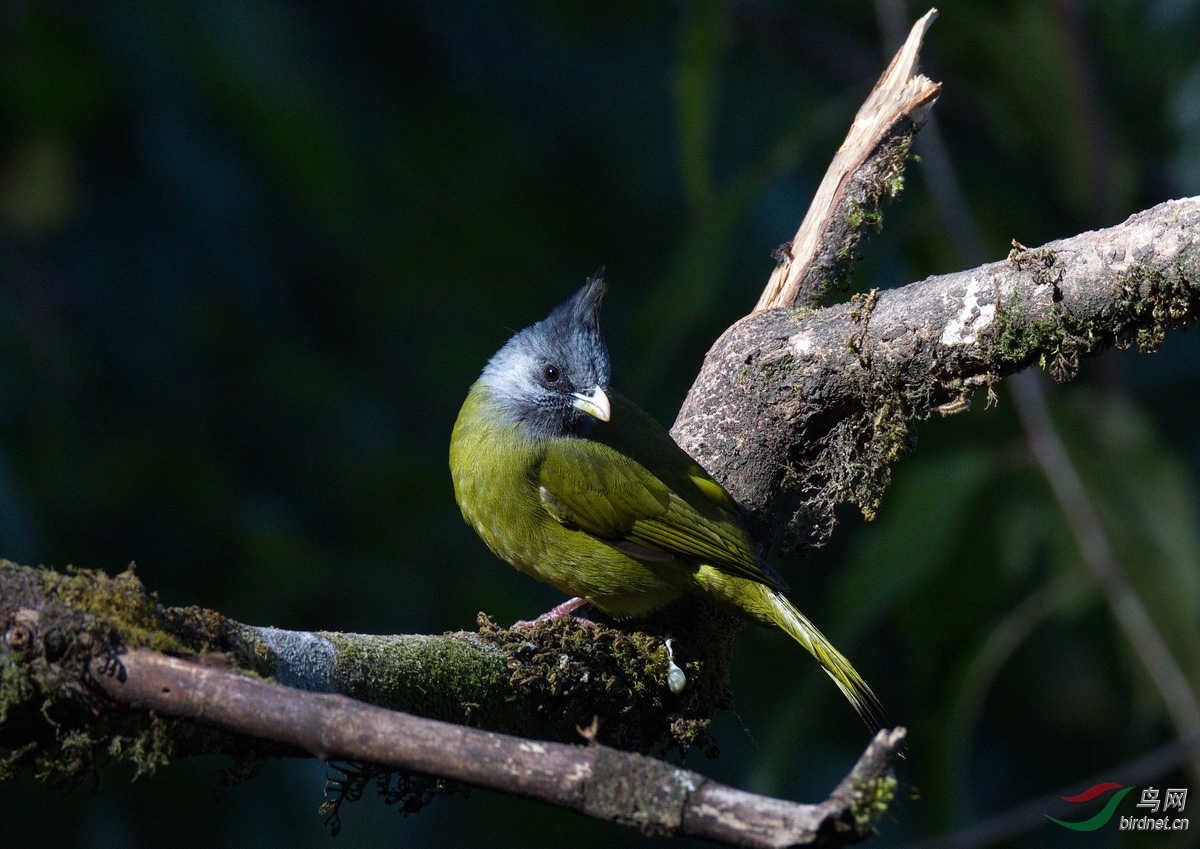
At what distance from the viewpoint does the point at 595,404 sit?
3.53 m

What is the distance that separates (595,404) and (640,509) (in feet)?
1.37

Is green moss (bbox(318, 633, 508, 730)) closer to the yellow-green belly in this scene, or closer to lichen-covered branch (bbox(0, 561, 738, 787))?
lichen-covered branch (bbox(0, 561, 738, 787))

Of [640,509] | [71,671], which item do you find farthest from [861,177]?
[71,671]

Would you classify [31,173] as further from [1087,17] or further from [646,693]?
[1087,17]

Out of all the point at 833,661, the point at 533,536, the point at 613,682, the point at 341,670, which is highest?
the point at 533,536

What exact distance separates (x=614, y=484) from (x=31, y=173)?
13.3 ft

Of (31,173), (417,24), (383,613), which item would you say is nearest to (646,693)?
(383,613)

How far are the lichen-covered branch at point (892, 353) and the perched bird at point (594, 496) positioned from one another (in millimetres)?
151

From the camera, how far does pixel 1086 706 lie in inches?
273

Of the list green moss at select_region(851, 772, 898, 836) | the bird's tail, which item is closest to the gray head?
the bird's tail

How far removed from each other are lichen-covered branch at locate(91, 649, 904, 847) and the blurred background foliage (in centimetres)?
205

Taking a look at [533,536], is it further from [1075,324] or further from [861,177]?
[1075,324]

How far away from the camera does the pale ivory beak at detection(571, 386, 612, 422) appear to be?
3.47m

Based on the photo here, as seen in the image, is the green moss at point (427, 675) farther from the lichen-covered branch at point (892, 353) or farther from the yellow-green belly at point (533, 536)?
the lichen-covered branch at point (892, 353)
